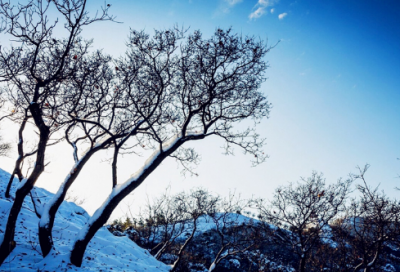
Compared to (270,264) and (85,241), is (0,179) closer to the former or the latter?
(85,241)

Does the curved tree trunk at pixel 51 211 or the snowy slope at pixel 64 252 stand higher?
the curved tree trunk at pixel 51 211

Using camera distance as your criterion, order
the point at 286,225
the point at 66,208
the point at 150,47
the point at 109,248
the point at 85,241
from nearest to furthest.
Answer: the point at 85,241 < the point at 150,47 < the point at 109,248 < the point at 66,208 < the point at 286,225

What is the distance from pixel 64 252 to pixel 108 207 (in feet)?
7.02

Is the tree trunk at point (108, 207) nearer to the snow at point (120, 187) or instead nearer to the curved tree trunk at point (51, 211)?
the snow at point (120, 187)

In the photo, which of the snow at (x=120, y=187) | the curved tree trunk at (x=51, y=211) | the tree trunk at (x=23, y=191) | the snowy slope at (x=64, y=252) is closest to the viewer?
the tree trunk at (x=23, y=191)

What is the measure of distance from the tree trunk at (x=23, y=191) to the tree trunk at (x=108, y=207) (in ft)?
4.83

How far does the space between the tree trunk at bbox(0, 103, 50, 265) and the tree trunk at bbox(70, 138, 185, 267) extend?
1.47 meters

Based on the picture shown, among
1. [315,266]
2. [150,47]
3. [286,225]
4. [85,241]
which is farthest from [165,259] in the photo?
[150,47]

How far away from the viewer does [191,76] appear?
7129 millimetres

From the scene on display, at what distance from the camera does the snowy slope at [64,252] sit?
5.11 metres

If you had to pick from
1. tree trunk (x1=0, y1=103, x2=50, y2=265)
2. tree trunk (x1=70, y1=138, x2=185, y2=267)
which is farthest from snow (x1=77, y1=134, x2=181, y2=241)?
tree trunk (x1=0, y1=103, x2=50, y2=265)

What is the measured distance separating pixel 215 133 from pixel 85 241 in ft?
17.7

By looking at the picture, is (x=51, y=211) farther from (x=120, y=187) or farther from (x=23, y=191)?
(x=120, y=187)

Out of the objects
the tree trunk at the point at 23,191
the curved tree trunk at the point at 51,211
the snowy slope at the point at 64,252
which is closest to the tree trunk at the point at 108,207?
the snowy slope at the point at 64,252
